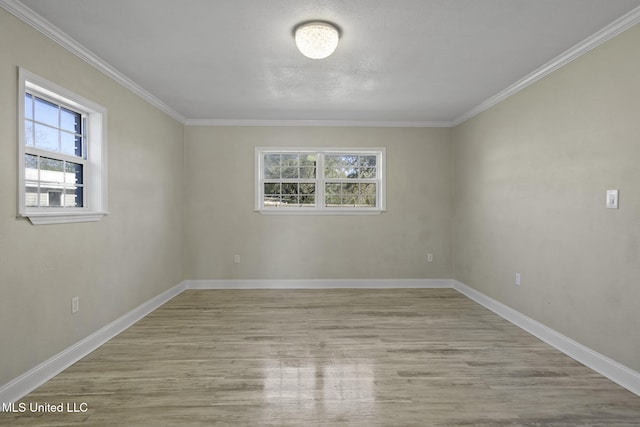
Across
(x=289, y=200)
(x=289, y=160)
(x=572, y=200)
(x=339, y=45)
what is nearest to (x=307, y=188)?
(x=289, y=200)

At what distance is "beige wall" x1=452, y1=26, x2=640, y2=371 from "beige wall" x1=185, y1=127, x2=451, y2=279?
0.95 metres

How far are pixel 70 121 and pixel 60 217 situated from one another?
2.80 feet

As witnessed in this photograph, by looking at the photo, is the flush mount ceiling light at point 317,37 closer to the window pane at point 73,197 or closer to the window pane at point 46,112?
the window pane at point 46,112

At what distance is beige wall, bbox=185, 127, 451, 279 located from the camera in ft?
16.1

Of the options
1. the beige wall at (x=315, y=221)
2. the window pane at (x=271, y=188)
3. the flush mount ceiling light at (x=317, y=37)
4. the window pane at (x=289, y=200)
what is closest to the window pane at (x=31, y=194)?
the flush mount ceiling light at (x=317, y=37)

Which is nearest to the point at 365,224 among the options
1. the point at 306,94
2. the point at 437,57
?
the point at 306,94

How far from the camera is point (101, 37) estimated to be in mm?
2494

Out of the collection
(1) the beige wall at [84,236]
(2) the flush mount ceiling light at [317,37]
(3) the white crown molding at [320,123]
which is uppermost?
(3) the white crown molding at [320,123]

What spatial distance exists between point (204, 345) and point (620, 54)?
391cm

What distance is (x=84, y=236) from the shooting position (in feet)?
9.02

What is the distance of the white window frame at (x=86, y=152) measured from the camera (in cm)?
213

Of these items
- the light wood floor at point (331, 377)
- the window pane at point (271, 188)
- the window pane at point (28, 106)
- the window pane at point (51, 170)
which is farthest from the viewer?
the window pane at point (271, 188)

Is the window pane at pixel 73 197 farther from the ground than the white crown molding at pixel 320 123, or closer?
closer

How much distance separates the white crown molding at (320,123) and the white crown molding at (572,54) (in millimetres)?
986
